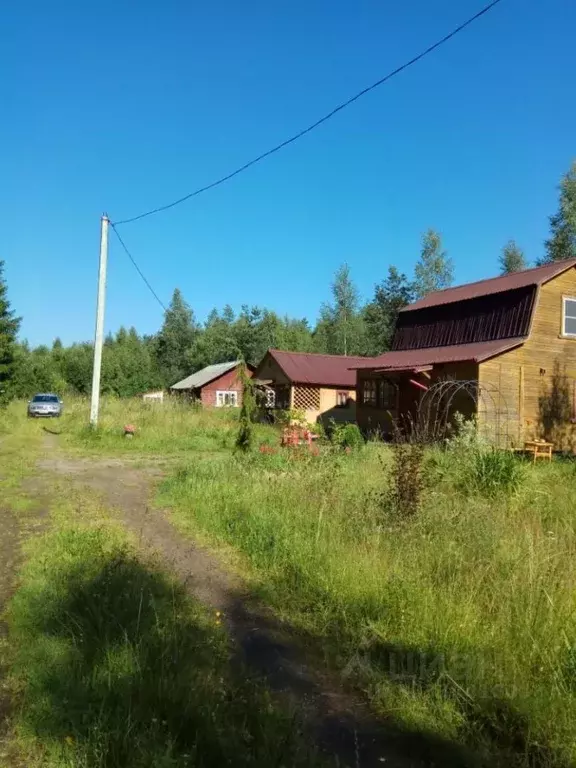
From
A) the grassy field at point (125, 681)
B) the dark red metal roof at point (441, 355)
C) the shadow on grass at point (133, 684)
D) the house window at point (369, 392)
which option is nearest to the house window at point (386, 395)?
the house window at point (369, 392)

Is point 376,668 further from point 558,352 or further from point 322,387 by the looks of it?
point 322,387

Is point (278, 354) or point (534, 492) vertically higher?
point (278, 354)

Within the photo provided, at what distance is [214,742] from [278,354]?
31.8 metres

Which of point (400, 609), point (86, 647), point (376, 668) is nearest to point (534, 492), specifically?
point (400, 609)

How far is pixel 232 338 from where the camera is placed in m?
61.6

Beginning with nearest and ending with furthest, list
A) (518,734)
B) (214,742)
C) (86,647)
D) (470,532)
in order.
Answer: (214,742)
(518,734)
(86,647)
(470,532)

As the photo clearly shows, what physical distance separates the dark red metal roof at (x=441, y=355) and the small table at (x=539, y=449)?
3147 millimetres

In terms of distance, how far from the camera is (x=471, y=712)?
310 cm

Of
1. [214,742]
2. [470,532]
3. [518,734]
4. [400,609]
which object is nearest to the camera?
[214,742]

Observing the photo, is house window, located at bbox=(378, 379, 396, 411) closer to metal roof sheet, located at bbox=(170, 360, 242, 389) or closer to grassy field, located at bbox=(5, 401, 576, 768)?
grassy field, located at bbox=(5, 401, 576, 768)

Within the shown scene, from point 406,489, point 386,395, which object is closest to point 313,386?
point 386,395

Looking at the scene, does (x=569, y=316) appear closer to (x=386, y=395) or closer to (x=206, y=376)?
(x=386, y=395)

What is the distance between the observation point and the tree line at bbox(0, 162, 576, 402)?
139 ft

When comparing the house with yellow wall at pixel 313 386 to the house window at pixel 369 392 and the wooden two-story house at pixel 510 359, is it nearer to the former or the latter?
the house window at pixel 369 392
